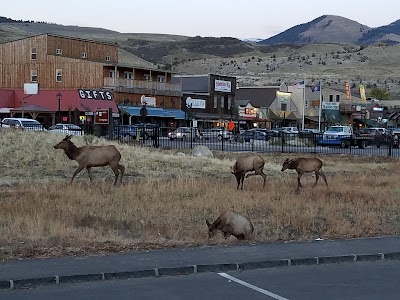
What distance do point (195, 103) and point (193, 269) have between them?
78748 millimetres

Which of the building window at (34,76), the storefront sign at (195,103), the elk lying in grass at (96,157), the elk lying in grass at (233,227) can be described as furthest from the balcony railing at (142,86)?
the elk lying in grass at (233,227)

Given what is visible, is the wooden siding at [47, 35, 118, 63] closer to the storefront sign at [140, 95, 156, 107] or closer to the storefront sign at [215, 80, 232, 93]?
the storefront sign at [140, 95, 156, 107]

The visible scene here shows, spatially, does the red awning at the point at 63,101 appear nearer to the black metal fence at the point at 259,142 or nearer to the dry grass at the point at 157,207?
the black metal fence at the point at 259,142

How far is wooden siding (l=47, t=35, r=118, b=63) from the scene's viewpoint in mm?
76312

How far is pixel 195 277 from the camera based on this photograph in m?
11.6

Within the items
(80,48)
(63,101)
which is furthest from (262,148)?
(80,48)

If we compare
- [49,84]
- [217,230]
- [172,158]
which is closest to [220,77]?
[49,84]

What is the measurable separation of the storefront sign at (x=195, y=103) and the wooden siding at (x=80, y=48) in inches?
382

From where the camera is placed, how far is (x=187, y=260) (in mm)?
12367

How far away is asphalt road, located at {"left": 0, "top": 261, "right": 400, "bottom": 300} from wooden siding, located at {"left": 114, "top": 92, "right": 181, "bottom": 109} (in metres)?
64.4

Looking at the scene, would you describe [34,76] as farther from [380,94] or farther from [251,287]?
[251,287]

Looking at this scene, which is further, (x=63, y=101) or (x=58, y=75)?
(x=58, y=75)

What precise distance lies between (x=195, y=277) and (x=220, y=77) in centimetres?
8402

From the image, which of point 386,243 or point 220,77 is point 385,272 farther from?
point 220,77
